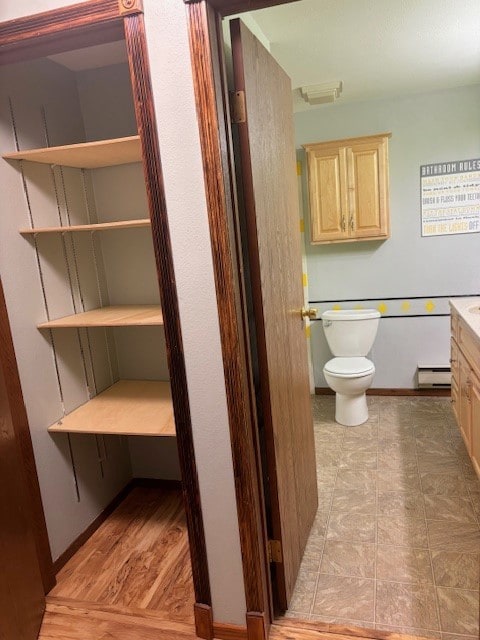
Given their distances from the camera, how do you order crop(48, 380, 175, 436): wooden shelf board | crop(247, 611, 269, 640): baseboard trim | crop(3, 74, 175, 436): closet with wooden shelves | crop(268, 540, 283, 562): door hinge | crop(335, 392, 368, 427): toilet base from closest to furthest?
1. crop(247, 611, 269, 640): baseboard trim
2. crop(268, 540, 283, 562): door hinge
3. crop(3, 74, 175, 436): closet with wooden shelves
4. crop(48, 380, 175, 436): wooden shelf board
5. crop(335, 392, 368, 427): toilet base

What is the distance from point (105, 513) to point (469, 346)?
2069 mm

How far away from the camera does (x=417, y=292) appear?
3.65 m

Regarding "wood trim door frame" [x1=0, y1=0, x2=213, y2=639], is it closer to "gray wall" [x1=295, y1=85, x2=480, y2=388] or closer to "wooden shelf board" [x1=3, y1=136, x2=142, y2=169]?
"wooden shelf board" [x1=3, y1=136, x2=142, y2=169]

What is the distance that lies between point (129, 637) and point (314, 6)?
2605 mm

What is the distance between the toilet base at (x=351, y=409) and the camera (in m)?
3.35

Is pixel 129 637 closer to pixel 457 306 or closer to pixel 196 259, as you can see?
pixel 196 259

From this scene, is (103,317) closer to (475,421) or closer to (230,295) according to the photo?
(230,295)

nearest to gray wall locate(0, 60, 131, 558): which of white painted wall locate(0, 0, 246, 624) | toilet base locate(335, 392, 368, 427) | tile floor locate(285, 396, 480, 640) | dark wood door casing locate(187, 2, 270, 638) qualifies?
white painted wall locate(0, 0, 246, 624)

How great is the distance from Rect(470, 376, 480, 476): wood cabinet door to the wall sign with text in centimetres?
166

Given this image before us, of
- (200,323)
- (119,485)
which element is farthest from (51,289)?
(119,485)

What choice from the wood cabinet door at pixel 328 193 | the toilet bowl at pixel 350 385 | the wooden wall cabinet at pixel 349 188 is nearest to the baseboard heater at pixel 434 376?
the toilet bowl at pixel 350 385

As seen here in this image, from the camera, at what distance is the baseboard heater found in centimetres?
365

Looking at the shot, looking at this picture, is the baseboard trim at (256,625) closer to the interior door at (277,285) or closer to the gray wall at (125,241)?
the interior door at (277,285)

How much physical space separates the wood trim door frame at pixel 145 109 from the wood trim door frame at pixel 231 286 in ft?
0.49
